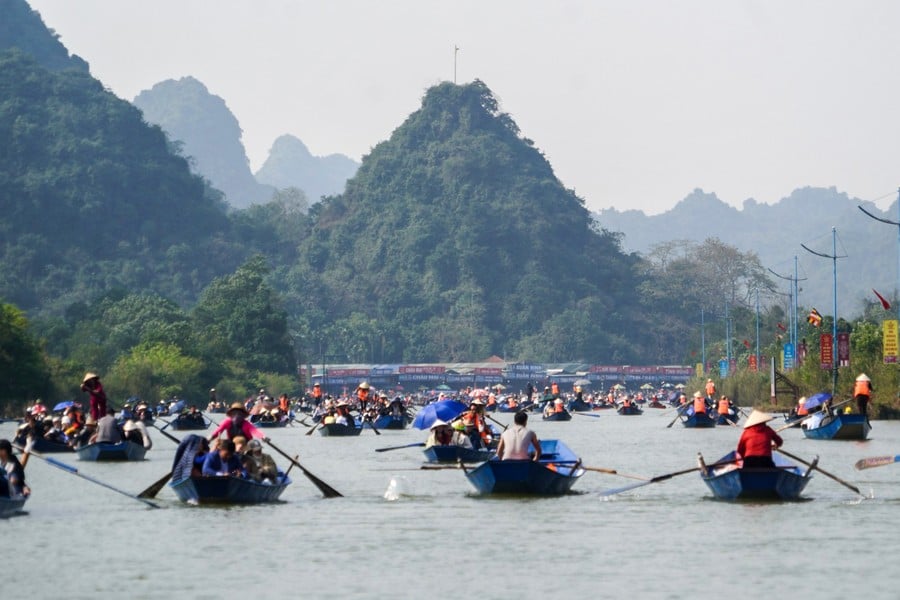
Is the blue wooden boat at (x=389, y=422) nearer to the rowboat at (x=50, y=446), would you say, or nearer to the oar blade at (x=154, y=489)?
the rowboat at (x=50, y=446)

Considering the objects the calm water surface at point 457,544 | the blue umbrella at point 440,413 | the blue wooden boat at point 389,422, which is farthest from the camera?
the blue wooden boat at point 389,422

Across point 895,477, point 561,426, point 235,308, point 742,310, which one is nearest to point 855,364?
point 561,426

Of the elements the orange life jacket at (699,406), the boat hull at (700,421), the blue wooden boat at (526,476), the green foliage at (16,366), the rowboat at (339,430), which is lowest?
the blue wooden boat at (526,476)

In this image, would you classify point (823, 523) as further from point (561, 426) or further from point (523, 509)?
point (561, 426)

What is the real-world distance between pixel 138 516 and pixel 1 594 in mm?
9111

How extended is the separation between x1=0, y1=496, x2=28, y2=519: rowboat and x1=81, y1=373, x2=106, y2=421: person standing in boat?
14.3 meters

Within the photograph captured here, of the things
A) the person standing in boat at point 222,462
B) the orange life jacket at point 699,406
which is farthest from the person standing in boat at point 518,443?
the orange life jacket at point 699,406

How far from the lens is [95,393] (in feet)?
151

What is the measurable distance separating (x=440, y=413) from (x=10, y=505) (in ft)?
71.0

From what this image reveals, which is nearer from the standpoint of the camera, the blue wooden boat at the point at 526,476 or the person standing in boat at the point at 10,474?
the person standing in boat at the point at 10,474

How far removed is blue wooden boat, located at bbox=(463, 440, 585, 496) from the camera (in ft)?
105

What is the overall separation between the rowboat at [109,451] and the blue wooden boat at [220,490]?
12962mm

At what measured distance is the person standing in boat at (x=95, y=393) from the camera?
45000mm

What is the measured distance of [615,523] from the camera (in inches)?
1149
